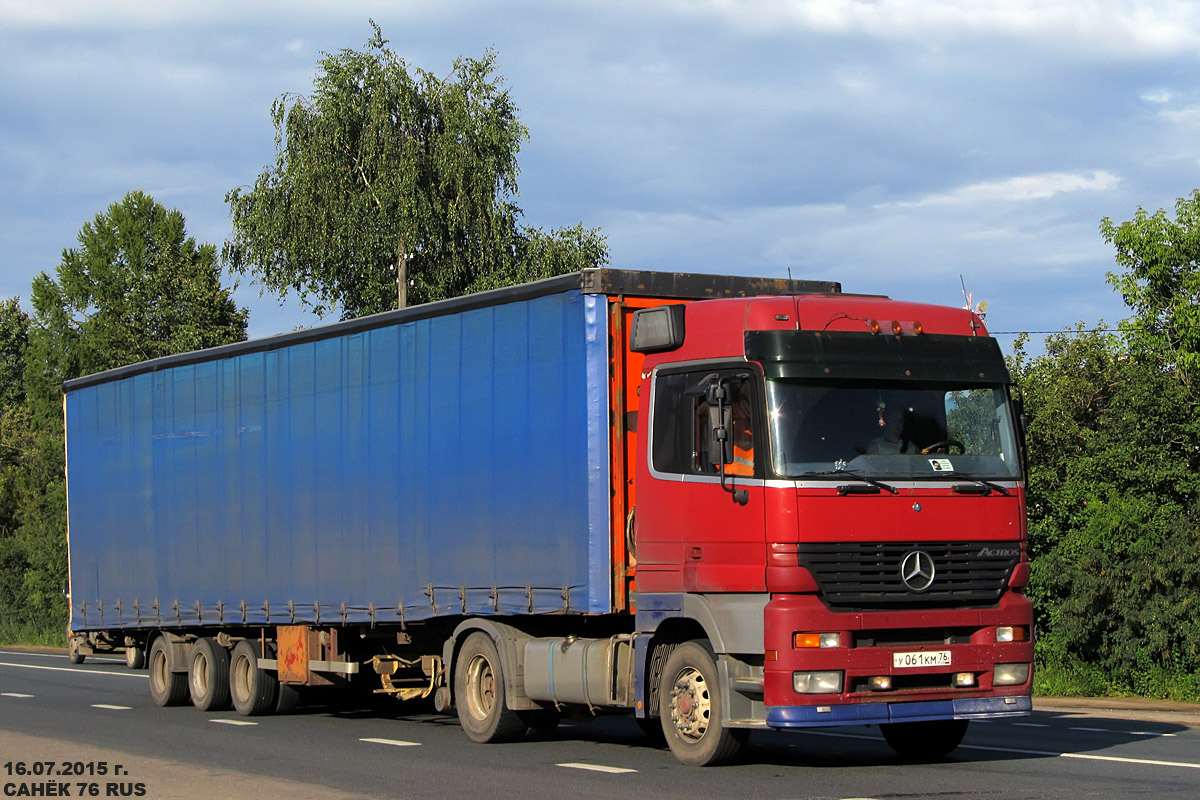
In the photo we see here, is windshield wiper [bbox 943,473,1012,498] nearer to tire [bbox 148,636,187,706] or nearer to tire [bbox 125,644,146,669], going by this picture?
tire [bbox 148,636,187,706]

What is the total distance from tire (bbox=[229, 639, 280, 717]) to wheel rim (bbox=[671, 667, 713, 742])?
771 centimetres

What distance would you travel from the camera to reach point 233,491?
1917 cm

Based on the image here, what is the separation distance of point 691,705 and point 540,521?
7.98ft

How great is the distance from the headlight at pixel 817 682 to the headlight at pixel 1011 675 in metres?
1.37

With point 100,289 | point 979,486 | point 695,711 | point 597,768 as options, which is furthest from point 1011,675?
point 100,289

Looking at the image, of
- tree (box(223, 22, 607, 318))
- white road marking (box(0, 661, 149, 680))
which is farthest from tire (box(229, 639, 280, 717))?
tree (box(223, 22, 607, 318))

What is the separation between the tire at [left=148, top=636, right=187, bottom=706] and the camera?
20.7 metres

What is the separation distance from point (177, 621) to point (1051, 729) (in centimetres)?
1017

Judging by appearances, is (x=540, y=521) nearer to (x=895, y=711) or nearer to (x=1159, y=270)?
(x=895, y=711)

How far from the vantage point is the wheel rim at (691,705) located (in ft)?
40.8

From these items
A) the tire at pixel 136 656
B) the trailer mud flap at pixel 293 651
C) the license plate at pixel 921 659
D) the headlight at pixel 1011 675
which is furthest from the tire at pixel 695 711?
the tire at pixel 136 656

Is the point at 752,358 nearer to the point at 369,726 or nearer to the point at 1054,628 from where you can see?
the point at 369,726

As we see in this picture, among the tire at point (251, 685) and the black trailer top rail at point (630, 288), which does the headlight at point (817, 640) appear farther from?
the tire at point (251, 685)

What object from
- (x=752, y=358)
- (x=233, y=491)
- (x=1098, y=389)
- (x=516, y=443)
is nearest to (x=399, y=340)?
(x=516, y=443)
